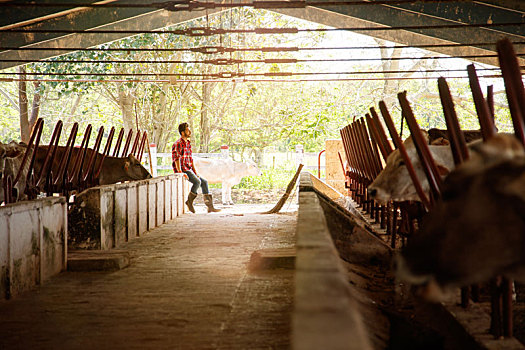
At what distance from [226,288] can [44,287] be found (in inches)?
70.0

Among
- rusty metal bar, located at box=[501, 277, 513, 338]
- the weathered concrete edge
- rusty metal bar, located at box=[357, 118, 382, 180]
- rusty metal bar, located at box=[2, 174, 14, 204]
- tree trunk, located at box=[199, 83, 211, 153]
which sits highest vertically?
tree trunk, located at box=[199, 83, 211, 153]

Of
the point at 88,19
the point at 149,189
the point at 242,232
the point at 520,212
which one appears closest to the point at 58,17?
the point at 88,19

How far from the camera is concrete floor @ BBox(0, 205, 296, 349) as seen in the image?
13.1 feet

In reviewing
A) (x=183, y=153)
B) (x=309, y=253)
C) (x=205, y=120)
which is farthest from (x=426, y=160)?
(x=205, y=120)

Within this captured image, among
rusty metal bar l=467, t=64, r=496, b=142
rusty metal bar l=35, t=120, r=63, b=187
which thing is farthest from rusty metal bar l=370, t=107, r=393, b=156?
rusty metal bar l=35, t=120, r=63, b=187

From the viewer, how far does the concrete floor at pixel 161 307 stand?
3992 mm

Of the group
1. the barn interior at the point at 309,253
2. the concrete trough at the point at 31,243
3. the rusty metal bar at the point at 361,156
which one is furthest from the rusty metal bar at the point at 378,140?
the concrete trough at the point at 31,243

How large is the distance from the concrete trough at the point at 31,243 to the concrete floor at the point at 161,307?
15 cm

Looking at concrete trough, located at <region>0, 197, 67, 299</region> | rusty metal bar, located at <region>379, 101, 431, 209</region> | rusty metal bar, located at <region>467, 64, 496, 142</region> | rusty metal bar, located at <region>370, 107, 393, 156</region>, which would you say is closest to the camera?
rusty metal bar, located at <region>467, 64, 496, 142</region>

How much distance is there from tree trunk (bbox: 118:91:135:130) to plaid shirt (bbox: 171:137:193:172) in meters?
8.51

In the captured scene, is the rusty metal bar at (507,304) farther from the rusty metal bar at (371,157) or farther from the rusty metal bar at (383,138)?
the rusty metal bar at (371,157)

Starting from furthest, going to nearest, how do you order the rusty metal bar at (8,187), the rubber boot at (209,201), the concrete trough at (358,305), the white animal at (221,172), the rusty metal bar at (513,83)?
the white animal at (221,172), the rubber boot at (209,201), the rusty metal bar at (8,187), the rusty metal bar at (513,83), the concrete trough at (358,305)

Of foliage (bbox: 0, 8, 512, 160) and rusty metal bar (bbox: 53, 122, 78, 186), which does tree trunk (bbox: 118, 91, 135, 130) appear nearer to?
foliage (bbox: 0, 8, 512, 160)

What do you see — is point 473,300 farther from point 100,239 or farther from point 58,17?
point 58,17
